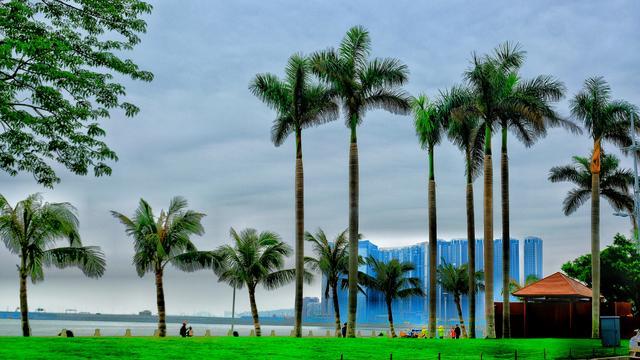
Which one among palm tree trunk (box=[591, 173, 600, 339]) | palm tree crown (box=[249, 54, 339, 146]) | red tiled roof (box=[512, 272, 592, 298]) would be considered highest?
palm tree crown (box=[249, 54, 339, 146])

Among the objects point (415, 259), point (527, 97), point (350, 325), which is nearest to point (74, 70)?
point (350, 325)

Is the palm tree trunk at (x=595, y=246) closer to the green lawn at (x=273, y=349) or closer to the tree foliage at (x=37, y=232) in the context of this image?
the green lawn at (x=273, y=349)

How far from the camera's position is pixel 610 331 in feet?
127

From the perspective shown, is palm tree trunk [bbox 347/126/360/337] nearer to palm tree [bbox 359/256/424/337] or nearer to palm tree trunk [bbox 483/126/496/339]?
palm tree trunk [bbox 483/126/496/339]

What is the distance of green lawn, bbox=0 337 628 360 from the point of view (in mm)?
25281

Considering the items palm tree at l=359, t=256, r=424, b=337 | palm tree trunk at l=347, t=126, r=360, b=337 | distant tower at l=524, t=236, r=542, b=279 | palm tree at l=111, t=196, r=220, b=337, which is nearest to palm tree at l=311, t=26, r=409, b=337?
palm tree trunk at l=347, t=126, r=360, b=337

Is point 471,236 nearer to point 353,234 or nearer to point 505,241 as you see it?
point 505,241

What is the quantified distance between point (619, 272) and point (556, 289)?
55.6 ft

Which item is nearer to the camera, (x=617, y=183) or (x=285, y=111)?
(x=285, y=111)

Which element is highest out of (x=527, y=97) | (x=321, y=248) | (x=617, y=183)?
(x=527, y=97)

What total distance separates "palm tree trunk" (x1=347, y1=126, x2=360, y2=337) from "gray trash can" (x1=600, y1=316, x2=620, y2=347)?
1227 centimetres

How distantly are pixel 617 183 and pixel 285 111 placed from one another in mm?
26258

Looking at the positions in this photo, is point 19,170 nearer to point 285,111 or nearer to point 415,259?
point 285,111

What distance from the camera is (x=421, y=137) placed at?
5088cm
